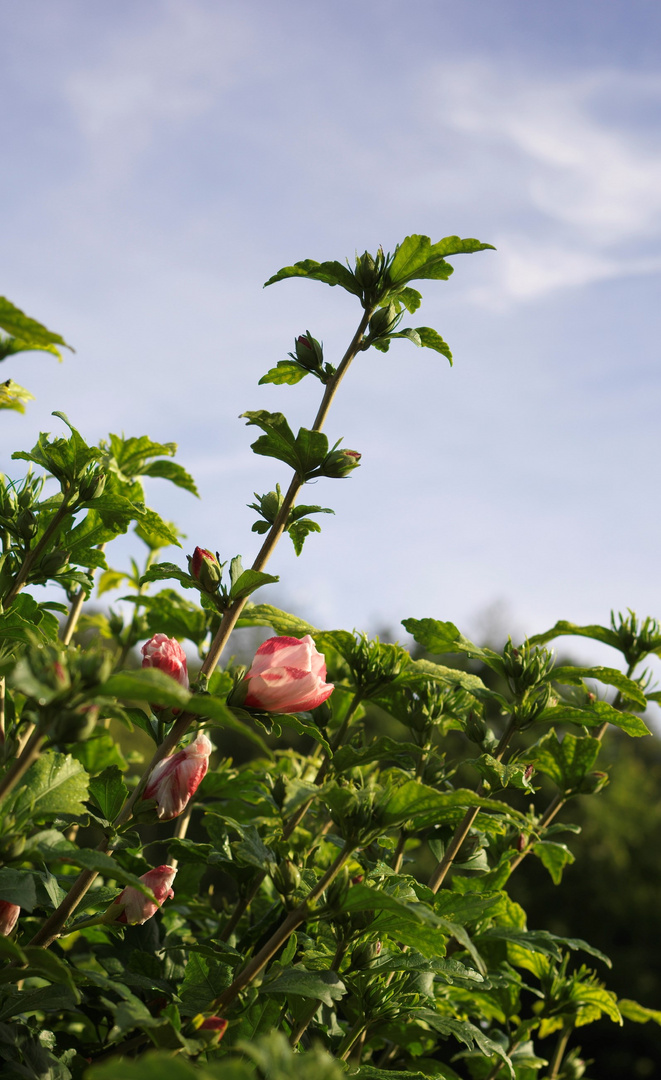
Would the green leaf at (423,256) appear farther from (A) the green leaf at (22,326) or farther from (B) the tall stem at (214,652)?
(A) the green leaf at (22,326)

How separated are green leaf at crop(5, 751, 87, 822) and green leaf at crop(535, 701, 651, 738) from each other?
83 centimetres

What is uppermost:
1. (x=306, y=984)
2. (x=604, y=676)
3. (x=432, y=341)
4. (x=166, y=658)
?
(x=432, y=341)

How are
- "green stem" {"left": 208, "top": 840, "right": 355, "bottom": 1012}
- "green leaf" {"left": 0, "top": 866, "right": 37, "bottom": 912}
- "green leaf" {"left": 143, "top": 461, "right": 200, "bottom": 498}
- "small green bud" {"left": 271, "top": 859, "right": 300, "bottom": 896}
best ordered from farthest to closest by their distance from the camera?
1. "green leaf" {"left": 143, "top": 461, "right": 200, "bottom": 498}
2. "small green bud" {"left": 271, "top": 859, "right": 300, "bottom": 896}
3. "green stem" {"left": 208, "top": 840, "right": 355, "bottom": 1012}
4. "green leaf" {"left": 0, "top": 866, "right": 37, "bottom": 912}

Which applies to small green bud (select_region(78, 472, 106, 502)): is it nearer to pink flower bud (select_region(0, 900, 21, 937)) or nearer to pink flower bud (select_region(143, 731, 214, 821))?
pink flower bud (select_region(143, 731, 214, 821))

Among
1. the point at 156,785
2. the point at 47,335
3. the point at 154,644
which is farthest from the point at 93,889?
the point at 47,335

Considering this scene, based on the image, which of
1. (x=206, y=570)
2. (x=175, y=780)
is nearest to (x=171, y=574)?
(x=206, y=570)

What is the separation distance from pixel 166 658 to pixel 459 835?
0.66m

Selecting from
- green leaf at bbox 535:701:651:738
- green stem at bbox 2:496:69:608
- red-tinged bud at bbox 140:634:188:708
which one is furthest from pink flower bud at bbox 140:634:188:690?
green leaf at bbox 535:701:651:738

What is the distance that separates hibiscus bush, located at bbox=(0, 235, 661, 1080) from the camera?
1.02 meters

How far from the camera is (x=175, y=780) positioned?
3.85 ft

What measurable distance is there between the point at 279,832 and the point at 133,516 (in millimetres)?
603

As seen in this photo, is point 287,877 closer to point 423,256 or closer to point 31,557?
point 31,557

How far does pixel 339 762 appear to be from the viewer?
1324 mm

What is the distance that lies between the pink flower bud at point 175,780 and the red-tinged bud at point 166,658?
0.10 m
